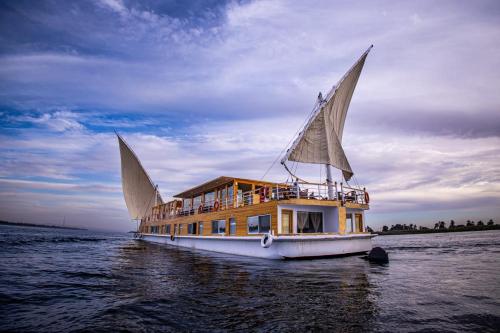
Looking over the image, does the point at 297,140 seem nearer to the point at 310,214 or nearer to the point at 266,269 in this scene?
the point at 310,214

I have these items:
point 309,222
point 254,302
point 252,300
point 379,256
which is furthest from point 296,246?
point 254,302

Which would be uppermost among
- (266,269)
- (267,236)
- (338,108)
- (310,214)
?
(338,108)

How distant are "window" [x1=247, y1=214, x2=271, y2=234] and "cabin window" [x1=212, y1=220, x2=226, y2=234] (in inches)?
160

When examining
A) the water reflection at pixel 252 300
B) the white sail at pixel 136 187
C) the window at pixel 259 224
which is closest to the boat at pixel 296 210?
the window at pixel 259 224

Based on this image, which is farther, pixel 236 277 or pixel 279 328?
pixel 236 277

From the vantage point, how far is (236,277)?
11.2m

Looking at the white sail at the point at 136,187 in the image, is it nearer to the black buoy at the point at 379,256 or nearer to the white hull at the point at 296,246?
the white hull at the point at 296,246

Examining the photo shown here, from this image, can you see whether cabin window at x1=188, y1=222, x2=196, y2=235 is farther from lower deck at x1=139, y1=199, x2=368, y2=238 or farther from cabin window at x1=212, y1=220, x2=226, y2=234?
lower deck at x1=139, y1=199, x2=368, y2=238

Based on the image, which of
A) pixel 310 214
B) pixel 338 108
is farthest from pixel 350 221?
pixel 338 108

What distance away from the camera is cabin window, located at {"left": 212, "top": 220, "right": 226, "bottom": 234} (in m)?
23.2

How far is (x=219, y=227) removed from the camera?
2373 centimetres

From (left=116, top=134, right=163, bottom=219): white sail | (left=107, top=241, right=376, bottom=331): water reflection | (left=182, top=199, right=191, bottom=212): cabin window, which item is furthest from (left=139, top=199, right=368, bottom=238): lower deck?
(left=116, top=134, right=163, bottom=219): white sail

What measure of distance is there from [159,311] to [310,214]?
14.1m

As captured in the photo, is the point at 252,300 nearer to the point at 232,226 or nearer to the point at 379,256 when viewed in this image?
the point at 379,256
